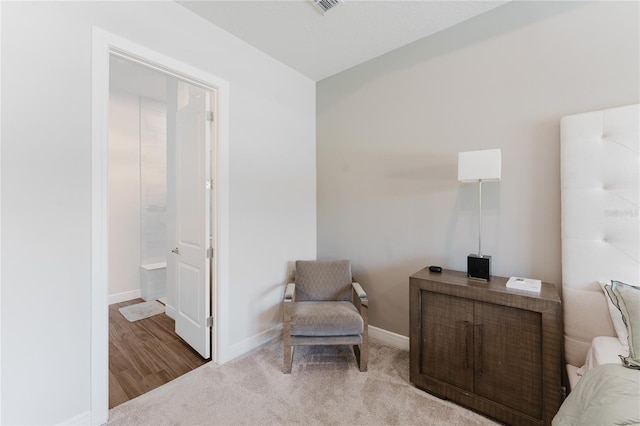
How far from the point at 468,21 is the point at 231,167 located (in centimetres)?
237

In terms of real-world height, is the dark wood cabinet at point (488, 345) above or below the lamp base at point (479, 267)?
below

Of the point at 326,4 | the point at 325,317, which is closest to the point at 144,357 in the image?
the point at 325,317

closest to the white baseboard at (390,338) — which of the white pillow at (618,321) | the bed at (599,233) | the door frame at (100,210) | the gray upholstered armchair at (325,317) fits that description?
the gray upholstered armchair at (325,317)

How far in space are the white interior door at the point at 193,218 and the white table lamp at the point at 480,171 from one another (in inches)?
82.8

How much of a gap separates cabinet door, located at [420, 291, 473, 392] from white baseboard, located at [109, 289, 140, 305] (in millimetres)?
4157

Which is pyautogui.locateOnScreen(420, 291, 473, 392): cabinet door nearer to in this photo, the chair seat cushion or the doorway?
the chair seat cushion

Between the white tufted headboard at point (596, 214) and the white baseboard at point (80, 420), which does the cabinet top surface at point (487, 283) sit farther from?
the white baseboard at point (80, 420)

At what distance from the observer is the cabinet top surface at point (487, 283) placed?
5.28 ft

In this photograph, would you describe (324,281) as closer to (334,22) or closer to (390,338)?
(390,338)

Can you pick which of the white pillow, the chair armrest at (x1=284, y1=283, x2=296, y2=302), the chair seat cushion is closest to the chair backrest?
the chair armrest at (x1=284, y1=283, x2=296, y2=302)

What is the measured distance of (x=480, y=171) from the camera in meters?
1.86

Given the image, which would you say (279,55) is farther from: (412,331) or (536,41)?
(412,331)

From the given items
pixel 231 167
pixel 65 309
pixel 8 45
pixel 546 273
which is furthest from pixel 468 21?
pixel 65 309

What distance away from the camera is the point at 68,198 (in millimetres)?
1576
